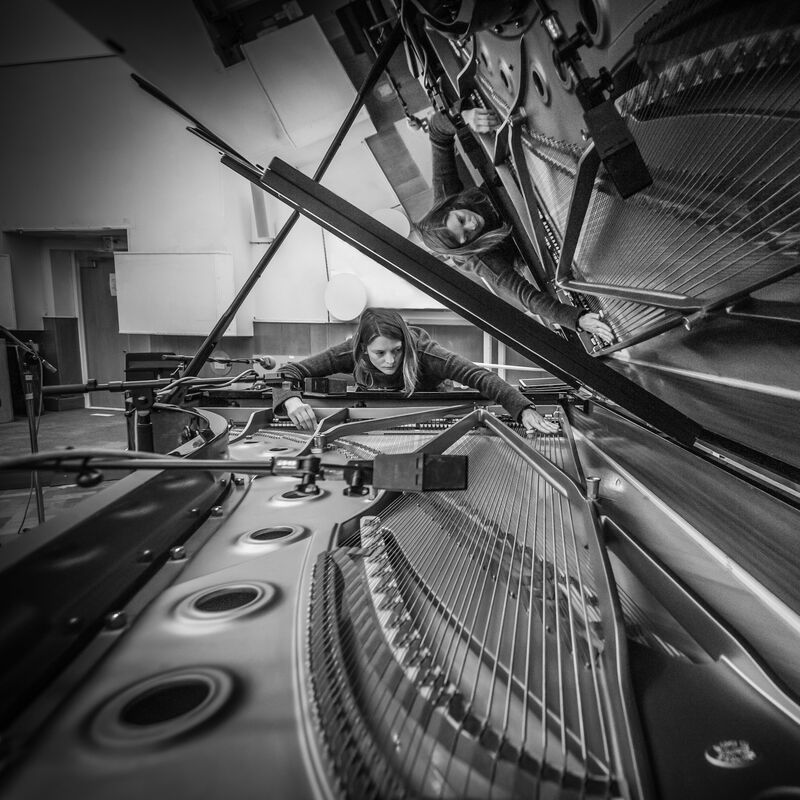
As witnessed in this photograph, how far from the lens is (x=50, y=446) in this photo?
21.2 ft

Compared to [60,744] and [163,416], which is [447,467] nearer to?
[60,744]

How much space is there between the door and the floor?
664 mm

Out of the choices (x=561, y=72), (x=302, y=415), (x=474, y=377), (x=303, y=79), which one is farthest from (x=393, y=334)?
(x=303, y=79)

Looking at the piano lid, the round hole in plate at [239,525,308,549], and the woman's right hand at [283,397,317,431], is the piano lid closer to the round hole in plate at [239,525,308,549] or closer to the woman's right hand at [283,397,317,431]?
the round hole in plate at [239,525,308,549]

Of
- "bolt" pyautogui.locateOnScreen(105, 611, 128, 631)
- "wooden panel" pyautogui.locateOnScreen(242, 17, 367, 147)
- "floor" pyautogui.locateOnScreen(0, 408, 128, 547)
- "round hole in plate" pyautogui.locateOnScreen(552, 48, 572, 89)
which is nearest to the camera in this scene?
"bolt" pyautogui.locateOnScreen(105, 611, 128, 631)

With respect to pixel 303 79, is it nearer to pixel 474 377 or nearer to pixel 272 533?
pixel 474 377

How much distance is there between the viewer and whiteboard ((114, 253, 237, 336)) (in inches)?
292

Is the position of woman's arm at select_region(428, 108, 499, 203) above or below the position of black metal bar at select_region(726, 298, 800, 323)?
above

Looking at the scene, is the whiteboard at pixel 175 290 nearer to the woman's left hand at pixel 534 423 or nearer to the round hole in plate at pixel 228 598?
the woman's left hand at pixel 534 423

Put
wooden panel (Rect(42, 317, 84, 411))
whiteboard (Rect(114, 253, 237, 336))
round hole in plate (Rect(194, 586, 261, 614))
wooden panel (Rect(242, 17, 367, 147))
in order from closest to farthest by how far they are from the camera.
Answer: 1. round hole in plate (Rect(194, 586, 261, 614))
2. wooden panel (Rect(242, 17, 367, 147))
3. whiteboard (Rect(114, 253, 237, 336))
4. wooden panel (Rect(42, 317, 84, 411))

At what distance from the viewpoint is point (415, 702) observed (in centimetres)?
77

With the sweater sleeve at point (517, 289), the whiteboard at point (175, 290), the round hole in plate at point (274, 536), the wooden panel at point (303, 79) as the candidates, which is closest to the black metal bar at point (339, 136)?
the sweater sleeve at point (517, 289)

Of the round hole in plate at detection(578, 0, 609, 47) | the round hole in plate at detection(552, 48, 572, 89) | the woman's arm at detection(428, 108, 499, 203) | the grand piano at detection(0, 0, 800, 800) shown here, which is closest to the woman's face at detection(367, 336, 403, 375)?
the woman's arm at detection(428, 108, 499, 203)

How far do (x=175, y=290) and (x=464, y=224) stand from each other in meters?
5.43
